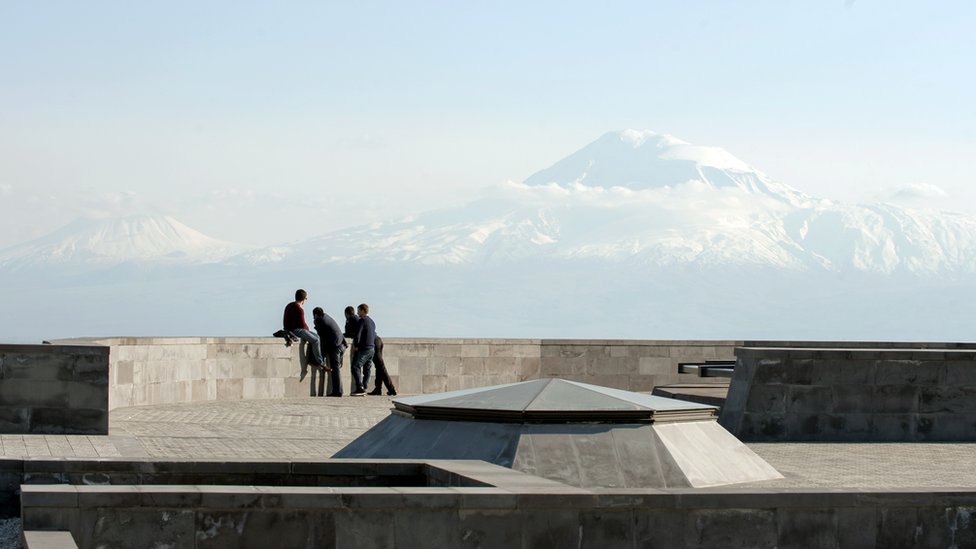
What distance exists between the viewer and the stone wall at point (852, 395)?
16.7 m

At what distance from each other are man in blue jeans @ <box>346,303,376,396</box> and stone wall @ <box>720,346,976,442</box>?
876 centimetres

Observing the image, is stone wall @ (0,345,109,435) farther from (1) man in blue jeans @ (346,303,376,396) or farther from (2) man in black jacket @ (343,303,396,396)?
(2) man in black jacket @ (343,303,396,396)

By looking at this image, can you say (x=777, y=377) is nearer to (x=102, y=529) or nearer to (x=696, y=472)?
(x=696, y=472)

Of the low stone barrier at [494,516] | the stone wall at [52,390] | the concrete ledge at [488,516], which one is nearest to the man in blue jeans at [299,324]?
the stone wall at [52,390]

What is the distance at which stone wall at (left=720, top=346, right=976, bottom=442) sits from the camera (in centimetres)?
1673

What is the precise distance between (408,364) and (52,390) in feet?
37.0

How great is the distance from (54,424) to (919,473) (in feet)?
28.5

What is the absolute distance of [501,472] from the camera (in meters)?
9.75

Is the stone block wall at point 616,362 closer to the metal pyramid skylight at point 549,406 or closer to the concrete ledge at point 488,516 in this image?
the metal pyramid skylight at point 549,406

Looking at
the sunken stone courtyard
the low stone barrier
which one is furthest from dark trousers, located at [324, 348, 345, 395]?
the low stone barrier

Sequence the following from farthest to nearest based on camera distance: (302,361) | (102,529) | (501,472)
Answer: (302,361)
(501,472)
(102,529)

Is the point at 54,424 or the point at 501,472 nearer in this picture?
the point at 501,472

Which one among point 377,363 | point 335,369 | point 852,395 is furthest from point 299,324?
point 852,395

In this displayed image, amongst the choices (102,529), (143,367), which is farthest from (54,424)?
(102,529)
